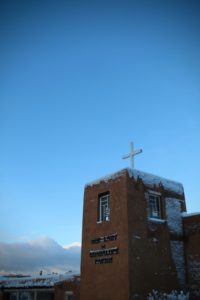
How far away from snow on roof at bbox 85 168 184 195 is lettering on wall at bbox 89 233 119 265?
3.18m

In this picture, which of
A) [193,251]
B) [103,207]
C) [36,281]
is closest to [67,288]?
[36,281]

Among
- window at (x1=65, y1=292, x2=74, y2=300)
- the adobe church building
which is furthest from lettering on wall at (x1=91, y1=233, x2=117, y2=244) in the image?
window at (x1=65, y1=292, x2=74, y2=300)

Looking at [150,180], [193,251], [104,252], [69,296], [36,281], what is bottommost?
[69,296]

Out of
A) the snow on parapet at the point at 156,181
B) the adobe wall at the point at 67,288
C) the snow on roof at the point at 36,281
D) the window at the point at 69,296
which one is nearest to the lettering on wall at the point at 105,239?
the snow on parapet at the point at 156,181

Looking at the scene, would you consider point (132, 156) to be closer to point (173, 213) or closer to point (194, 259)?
point (173, 213)

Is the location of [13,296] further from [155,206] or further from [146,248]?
[155,206]

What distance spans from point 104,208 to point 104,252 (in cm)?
245

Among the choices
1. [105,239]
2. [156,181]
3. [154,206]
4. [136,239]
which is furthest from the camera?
[156,181]

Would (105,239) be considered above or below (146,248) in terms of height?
above

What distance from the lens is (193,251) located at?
54.5 ft

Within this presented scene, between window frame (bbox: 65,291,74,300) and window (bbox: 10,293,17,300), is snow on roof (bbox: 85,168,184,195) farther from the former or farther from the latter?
window (bbox: 10,293,17,300)

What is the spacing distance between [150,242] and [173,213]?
8.98 ft

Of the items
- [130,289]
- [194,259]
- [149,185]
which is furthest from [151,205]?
[130,289]

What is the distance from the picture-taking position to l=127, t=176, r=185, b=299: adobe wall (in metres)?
14.5
